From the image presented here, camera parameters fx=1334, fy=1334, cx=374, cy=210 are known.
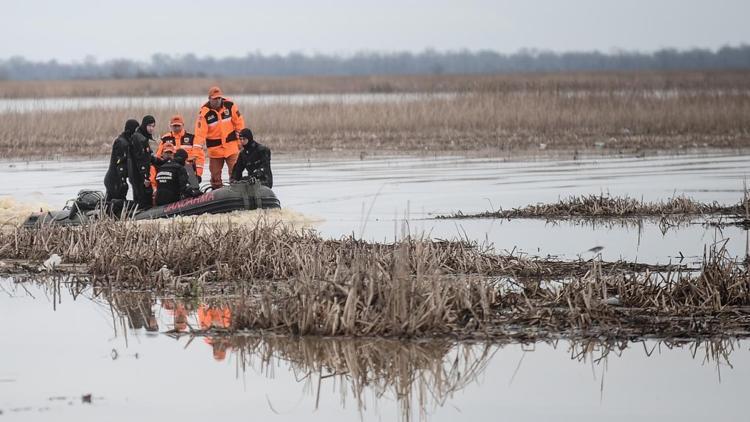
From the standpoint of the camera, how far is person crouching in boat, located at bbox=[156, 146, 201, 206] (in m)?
15.4

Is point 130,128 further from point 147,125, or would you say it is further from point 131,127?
point 147,125

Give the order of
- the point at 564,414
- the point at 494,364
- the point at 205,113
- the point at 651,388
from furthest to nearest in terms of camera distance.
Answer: the point at 205,113 < the point at 494,364 < the point at 651,388 < the point at 564,414

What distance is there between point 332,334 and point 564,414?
2.05m

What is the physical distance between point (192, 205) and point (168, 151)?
1016 mm

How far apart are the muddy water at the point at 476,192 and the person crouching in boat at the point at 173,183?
2.58 feet

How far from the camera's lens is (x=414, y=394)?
25.2ft

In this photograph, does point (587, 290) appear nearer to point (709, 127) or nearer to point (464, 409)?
point (464, 409)

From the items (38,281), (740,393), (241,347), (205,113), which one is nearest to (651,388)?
(740,393)

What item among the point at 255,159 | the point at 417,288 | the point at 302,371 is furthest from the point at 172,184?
the point at 302,371

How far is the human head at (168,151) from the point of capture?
Answer: 51.0ft

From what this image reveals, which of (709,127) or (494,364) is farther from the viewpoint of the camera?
(709,127)

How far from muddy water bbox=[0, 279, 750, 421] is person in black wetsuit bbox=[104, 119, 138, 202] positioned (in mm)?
5602

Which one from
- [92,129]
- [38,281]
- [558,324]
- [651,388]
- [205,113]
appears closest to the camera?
[651,388]

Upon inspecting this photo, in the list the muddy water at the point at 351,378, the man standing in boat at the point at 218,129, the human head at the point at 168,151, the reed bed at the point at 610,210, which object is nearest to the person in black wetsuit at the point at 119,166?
the human head at the point at 168,151
